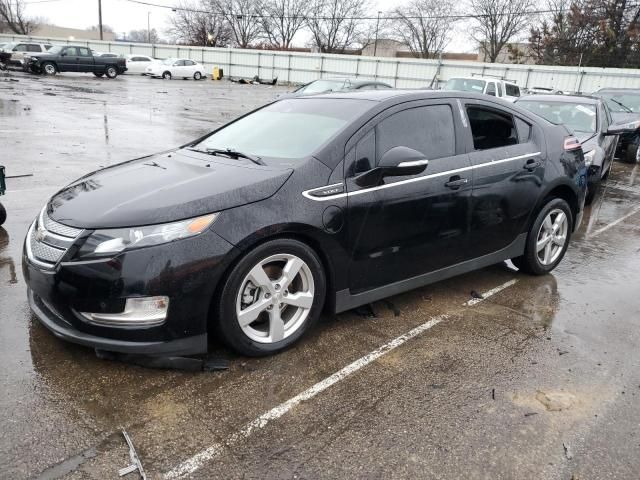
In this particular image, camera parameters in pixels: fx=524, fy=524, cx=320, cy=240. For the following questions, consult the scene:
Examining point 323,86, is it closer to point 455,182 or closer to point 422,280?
point 455,182

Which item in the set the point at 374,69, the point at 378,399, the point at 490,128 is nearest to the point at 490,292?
the point at 490,128

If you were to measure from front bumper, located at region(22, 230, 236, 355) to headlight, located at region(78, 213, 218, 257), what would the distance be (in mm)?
37

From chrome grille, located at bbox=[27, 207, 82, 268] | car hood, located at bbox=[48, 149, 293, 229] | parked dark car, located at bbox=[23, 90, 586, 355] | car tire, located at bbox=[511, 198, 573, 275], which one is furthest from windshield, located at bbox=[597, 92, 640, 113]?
chrome grille, located at bbox=[27, 207, 82, 268]

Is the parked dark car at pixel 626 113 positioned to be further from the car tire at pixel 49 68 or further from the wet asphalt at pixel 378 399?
Answer: the car tire at pixel 49 68

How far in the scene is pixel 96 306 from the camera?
9.29ft

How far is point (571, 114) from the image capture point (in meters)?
9.06

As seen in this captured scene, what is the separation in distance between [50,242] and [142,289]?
68 cm

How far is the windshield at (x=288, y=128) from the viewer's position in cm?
367

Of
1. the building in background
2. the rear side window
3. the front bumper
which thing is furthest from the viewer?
the building in background

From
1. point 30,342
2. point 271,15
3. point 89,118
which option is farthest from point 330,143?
point 271,15

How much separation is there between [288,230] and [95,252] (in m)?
1.08

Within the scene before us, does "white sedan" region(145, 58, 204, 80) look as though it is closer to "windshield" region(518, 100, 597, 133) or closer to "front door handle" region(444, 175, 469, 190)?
"windshield" region(518, 100, 597, 133)

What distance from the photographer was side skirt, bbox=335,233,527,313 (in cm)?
360

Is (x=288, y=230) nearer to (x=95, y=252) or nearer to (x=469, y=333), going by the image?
(x=95, y=252)
